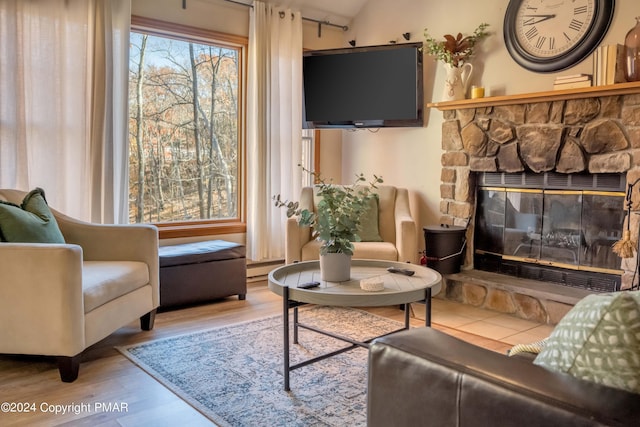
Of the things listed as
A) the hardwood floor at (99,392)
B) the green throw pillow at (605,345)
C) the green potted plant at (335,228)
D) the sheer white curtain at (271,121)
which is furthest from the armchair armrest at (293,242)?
the green throw pillow at (605,345)

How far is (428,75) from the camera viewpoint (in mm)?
4430

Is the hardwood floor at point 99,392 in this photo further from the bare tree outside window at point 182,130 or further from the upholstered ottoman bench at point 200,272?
the bare tree outside window at point 182,130

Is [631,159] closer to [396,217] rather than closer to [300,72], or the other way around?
[396,217]

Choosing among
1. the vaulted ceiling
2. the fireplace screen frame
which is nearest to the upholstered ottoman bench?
the fireplace screen frame

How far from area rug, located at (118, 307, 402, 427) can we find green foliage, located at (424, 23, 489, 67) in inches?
80.9

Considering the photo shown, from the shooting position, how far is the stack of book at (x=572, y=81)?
10.9 ft

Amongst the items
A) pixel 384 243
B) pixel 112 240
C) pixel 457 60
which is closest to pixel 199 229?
pixel 112 240

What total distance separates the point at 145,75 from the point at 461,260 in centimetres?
287

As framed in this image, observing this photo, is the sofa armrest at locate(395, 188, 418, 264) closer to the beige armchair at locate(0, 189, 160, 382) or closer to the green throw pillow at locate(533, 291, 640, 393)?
the beige armchair at locate(0, 189, 160, 382)

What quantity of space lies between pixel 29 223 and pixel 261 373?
1395 mm

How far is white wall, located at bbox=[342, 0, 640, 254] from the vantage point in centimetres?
377

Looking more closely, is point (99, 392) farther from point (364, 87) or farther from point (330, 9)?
point (330, 9)

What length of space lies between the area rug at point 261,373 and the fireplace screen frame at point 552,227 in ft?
3.94

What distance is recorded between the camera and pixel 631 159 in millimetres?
3199
